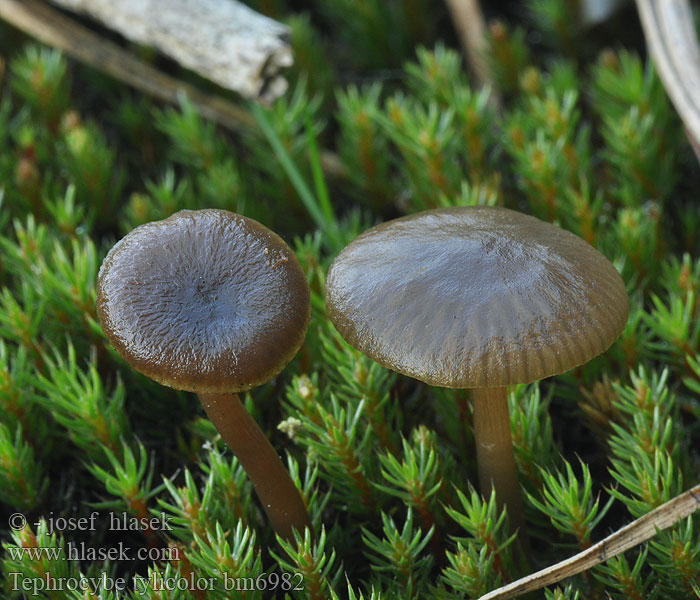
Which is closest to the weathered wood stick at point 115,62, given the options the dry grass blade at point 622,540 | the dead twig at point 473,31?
the dead twig at point 473,31

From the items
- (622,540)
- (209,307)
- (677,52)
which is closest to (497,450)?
(622,540)

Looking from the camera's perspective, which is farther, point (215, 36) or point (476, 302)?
point (215, 36)

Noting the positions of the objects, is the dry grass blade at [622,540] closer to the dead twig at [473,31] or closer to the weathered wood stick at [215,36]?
the weathered wood stick at [215,36]

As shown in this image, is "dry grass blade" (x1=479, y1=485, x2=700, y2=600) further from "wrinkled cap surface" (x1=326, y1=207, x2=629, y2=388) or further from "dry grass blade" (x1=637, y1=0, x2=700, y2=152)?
"dry grass blade" (x1=637, y1=0, x2=700, y2=152)

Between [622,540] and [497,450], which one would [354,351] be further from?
[622,540]

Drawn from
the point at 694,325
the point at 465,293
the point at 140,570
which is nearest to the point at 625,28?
the point at 694,325

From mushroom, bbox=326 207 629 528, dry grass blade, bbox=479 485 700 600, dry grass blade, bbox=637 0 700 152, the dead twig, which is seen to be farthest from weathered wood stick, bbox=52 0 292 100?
dry grass blade, bbox=479 485 700 600

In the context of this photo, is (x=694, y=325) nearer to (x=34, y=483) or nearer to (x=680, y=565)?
(x=680, y=565)
